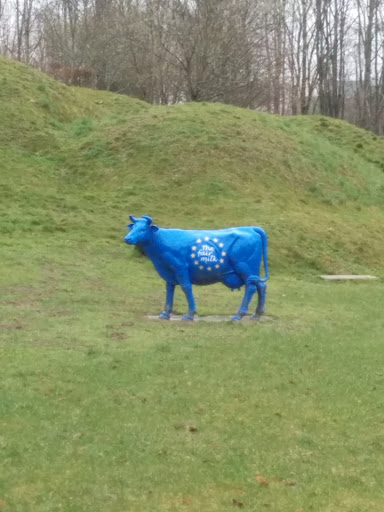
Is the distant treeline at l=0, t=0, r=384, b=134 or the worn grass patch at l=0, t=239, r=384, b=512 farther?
the distant treeline at l=0, t=0, r=384, b=134

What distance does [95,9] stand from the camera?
49.4 meters

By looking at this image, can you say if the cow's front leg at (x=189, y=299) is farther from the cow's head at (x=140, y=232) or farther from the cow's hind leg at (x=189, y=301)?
the cow's head at (x=140, y=232)

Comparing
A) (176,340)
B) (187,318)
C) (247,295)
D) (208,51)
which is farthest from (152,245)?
(208,51)

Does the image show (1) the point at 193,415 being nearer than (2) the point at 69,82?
Yes

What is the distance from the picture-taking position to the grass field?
5.39 meters

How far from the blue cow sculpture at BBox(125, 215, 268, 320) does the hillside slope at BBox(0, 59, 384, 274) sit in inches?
272

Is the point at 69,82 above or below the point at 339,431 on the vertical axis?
above

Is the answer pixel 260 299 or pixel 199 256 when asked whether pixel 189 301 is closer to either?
pixel 199 256

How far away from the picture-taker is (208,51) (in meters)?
36.5

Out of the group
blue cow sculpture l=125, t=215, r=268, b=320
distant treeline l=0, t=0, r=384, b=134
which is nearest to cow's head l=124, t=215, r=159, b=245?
blue cow sculpture l=125, t=215, r=268, b=320

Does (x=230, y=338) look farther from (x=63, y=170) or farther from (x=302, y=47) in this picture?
(x=302, y=47)

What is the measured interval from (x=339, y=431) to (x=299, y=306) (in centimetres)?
676

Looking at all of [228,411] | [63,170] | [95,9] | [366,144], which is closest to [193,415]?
[228,411]

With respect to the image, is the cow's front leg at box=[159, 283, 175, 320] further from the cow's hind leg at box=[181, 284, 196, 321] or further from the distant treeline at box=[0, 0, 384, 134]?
the distant treeline at box=[0, 0, 384, 134]
